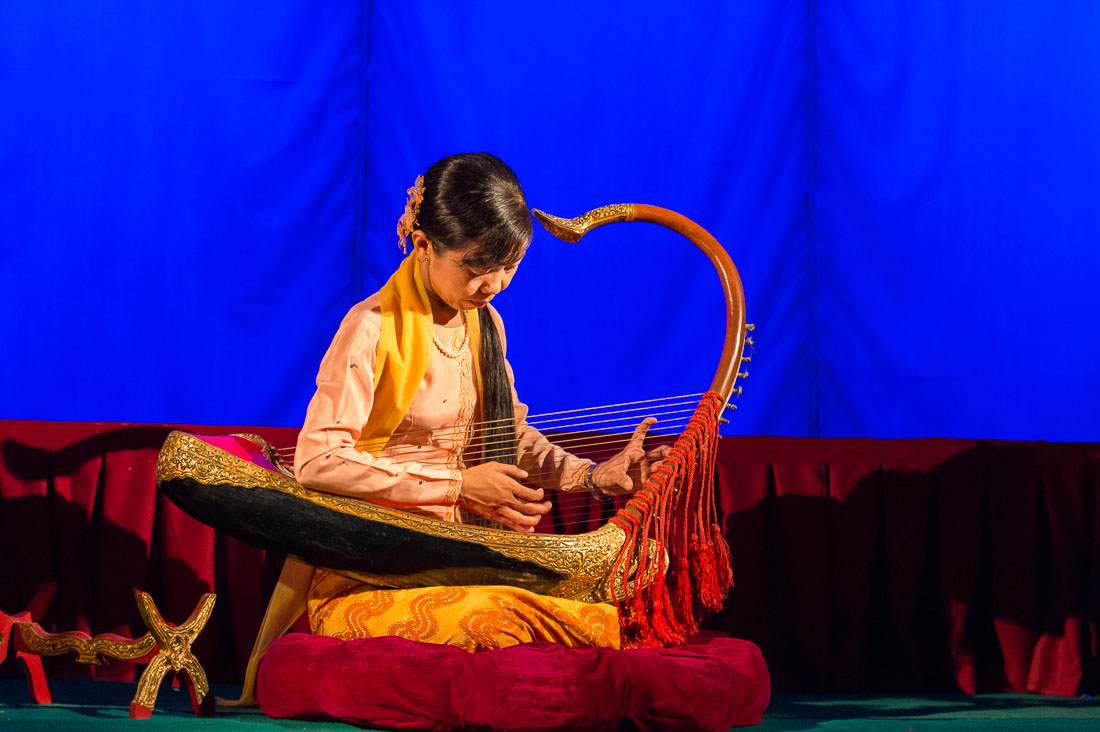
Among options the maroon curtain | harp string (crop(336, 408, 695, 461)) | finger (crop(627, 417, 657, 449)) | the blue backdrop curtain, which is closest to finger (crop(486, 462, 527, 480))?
harp string (crop(336, 408, 695, 461))

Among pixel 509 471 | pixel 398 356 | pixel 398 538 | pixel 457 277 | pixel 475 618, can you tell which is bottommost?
pixel 475 618

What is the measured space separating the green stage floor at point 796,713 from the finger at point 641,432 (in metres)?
0.52

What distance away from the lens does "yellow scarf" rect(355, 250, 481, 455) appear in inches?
65.9

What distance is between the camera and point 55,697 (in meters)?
1.91

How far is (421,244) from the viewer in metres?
1.70

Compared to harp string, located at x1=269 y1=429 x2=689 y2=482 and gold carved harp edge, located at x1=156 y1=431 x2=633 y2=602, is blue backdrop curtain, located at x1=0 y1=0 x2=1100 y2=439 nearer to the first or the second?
harp string, located at x1=269 y1=429 x2=689 y2=482

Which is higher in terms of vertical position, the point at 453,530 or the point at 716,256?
the point at 716,256

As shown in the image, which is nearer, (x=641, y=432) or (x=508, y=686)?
(x=508, y=686)

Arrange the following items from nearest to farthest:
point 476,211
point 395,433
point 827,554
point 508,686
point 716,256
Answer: point 508,686 < point 476,211 < point 395,433 < point 716,256 < point 827,554

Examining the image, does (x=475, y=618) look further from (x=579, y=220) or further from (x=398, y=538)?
(x=579, y=220)

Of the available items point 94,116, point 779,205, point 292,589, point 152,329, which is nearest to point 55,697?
point 292,589

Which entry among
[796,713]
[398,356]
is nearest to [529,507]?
[398,356]

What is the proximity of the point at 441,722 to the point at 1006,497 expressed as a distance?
1.48m

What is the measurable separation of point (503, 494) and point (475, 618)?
20 centimetres
